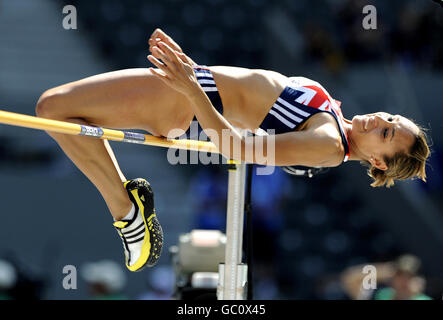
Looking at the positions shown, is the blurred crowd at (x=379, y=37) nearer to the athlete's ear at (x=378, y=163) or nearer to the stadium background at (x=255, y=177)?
the stadium background at (x=255, y=177)

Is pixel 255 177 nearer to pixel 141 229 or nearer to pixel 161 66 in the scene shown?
pixel 141 229

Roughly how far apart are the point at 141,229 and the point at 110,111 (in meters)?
0.51

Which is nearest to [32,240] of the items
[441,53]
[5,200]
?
[5,200]

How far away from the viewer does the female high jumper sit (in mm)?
2438

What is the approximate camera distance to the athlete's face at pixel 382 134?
106 inches

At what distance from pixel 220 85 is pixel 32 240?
341cm

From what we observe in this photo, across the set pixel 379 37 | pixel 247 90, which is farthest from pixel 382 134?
pixel 379 37

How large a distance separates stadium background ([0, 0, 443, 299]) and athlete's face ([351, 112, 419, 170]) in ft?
8.06

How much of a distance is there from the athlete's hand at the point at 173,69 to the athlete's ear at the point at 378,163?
893 mm

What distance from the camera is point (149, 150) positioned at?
20.2ft

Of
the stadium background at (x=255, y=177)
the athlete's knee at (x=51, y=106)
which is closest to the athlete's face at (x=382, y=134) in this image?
the athlete's knee at (x=51, y=106)

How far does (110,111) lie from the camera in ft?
8.28

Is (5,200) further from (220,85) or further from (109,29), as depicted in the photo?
(220,85)

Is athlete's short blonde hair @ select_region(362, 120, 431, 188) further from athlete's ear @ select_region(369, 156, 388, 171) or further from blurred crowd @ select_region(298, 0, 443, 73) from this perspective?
blurred crowd @ select_region(298, 0, 443, 73)
